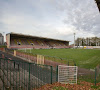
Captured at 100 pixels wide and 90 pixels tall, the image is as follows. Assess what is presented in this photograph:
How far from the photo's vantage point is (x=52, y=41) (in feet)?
214

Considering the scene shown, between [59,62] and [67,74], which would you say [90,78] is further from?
[59,62]

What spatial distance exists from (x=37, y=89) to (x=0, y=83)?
2383 millimetres

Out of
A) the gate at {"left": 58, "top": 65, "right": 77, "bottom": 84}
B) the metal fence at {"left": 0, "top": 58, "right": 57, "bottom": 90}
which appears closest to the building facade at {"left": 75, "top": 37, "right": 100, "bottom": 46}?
the gate at {"left": 58, "top": 65, "right": 77, "bottom": 84}

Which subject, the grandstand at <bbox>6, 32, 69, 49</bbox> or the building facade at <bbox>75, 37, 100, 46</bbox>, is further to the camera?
the building facade at <bbox>75, 37, 100, 46</bbox>

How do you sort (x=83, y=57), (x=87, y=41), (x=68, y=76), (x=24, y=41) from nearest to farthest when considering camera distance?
1. (x=68, y=76)
2. (x=83, y=57)
3. (x=24, y=41)
4. (x=87, y=41)

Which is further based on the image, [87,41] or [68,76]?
[87,41]

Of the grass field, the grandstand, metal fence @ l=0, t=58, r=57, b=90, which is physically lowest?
the grass field

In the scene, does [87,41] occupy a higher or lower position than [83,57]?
higher

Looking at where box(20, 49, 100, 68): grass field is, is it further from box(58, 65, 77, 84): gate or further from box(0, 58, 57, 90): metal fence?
box(0, 58, 57, 90): metal fence

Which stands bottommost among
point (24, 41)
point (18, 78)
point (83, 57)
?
point (83, 57)

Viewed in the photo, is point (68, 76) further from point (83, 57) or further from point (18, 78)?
point (83, 57)

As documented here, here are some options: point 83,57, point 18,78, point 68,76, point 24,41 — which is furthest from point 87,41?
point 18,78

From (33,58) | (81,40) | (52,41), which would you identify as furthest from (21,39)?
(81,40)

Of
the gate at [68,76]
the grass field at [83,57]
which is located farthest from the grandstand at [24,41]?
the gate at [68,76]
